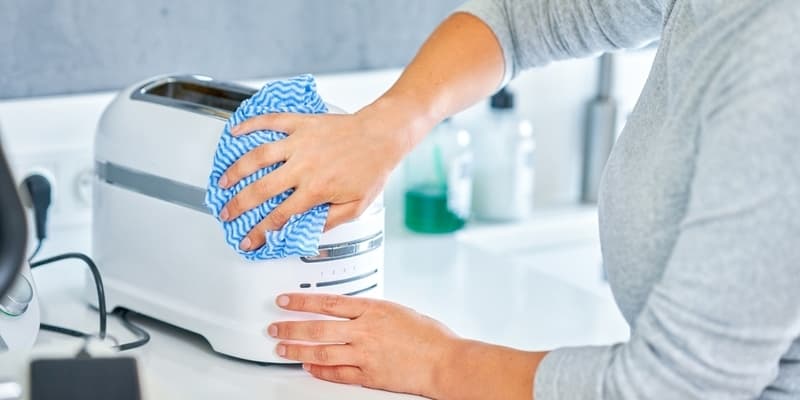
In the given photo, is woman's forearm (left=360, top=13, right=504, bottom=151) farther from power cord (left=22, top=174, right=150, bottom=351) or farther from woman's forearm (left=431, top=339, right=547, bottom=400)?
power cord (left=22, top=174, right=150, bottom=351)

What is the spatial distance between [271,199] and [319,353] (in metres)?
0.16

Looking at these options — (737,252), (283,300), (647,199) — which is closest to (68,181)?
(283,300)

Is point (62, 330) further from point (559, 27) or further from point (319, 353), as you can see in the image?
point (559, 27)

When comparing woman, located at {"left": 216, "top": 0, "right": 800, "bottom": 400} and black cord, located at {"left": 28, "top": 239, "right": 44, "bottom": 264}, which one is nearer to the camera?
woman, located at {"left": 216, "top": 0, "right": 800, "bottom": 400}

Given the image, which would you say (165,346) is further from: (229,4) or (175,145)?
(229,4)

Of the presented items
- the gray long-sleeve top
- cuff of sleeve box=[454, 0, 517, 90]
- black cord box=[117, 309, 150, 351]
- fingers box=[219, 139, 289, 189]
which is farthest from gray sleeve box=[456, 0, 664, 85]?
black cord box=[117, 309, 150, 351]

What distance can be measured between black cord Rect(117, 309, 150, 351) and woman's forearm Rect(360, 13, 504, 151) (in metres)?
0.35

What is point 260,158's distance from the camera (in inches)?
44.2

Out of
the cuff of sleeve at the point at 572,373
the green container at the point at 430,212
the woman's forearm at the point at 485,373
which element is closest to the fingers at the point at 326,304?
the woman's forearm at the point at 485,373

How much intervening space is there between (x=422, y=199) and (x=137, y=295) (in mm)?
552

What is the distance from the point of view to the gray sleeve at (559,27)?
132 cm

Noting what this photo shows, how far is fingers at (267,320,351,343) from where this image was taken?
1164 millimetres

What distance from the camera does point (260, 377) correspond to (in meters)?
1.20

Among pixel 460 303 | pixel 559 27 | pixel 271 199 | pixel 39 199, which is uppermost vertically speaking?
pixel 559 27
